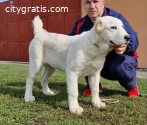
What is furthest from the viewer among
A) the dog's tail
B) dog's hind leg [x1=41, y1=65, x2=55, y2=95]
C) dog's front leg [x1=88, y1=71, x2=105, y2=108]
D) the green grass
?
dog's hind leg [x1=41, y1=65, x2=55, y2=95]

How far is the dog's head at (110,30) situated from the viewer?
2453 mm

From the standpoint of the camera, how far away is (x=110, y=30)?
2.50m

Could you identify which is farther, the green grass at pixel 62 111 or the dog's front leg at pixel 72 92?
the dog's front leg at pixel 72 92

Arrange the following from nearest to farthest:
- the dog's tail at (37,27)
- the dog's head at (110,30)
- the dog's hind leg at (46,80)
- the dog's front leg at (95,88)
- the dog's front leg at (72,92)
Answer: the dog's head at (110,30), the dog's front leg at (72,92), the dog's front leg at (95,88), the dog's tail at (37,27), the dog's hind leg at (46,80)

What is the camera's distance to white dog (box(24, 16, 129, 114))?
8.26ft

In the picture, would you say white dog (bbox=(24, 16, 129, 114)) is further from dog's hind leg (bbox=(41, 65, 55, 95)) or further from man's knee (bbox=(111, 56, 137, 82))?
man's knee (bbox=(111, 56, 137, 82))

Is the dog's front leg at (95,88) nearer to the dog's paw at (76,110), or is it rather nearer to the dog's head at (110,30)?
the dog's paw at (76,110)

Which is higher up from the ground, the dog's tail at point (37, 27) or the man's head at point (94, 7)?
the man's head at point (94, 7)

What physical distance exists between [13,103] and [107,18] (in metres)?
1.35

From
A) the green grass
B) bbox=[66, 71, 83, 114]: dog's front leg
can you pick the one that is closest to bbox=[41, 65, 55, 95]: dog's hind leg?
the green grass

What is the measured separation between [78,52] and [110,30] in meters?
0.39

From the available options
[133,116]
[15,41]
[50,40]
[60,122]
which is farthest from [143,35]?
[15,41]

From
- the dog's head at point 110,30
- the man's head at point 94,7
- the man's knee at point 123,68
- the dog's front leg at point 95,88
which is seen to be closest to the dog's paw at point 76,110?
the dog's front leg at point 95,88

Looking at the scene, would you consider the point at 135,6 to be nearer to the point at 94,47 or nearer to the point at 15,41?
the point at 94,47
